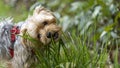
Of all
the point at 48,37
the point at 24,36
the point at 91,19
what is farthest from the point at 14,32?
the point at 91,19

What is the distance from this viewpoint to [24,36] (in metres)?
4.95

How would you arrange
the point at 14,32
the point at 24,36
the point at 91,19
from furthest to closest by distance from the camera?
the point at 91,19 → the point at 14,32 → the point at 24,36

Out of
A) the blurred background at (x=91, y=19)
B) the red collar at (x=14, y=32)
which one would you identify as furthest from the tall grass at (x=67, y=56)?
the blurred background at (x=91, y=19)

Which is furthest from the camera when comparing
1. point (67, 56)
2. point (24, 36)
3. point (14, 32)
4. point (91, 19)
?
point (91, 19)

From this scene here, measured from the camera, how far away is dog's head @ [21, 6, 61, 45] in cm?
495

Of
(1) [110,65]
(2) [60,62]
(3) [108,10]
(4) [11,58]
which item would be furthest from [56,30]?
(3) [108,10]

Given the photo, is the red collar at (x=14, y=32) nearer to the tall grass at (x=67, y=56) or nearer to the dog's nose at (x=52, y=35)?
the tall grass at (x=67, y=56)

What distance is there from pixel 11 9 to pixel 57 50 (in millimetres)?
5451

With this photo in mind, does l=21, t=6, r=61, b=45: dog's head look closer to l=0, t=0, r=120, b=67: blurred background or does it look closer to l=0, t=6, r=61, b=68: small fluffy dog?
l=0, t=6, r=61, b=68: small fluffy dog

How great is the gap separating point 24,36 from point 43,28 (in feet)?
0.68

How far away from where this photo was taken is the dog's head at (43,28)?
16.2ft

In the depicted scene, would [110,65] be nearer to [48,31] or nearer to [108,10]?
[108,10]

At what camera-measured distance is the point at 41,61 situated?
5141mm

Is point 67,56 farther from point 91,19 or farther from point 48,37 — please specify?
point 91,19
